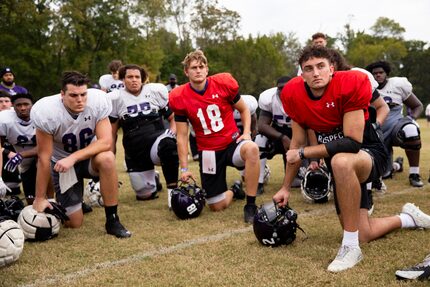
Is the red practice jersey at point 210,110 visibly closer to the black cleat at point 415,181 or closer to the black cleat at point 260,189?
the black cleat at point 260,189

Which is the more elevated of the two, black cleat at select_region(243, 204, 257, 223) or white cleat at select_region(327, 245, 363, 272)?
white cleat at select_region(327, 245, 363, 272)

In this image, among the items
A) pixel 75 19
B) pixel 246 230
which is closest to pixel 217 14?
pixel 75 19

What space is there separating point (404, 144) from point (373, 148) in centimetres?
294

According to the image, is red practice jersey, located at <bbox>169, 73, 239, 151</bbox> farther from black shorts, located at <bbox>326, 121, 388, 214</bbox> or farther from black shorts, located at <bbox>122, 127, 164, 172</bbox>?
black shorts, located at <bbox>326, 121, 388, 214</bbox>

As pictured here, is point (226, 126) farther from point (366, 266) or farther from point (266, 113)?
point (366, 266)

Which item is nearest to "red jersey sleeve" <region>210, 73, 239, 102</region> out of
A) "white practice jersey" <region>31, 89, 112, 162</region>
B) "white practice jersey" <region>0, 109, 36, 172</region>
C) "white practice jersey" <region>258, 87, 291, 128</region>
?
"white practice jersey" <region>258, 87, 291, 128</region>

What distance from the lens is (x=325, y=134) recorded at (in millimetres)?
3727

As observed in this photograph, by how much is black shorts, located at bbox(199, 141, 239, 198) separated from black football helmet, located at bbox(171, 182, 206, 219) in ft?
0.97

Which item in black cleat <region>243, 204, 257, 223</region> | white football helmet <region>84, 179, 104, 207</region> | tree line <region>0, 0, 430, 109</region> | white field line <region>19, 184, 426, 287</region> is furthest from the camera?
tree line <region>0, 0, 430, 109</region>

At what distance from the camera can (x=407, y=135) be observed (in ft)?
20.5

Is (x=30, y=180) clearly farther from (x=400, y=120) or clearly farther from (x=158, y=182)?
(x=400, y=120)

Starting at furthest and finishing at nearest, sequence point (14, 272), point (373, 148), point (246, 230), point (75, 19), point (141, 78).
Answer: point (75, 19), point (141, 78), point (246, 230), point (373, 148), point (14, 272)

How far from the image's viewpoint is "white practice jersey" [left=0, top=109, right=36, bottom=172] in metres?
5.53

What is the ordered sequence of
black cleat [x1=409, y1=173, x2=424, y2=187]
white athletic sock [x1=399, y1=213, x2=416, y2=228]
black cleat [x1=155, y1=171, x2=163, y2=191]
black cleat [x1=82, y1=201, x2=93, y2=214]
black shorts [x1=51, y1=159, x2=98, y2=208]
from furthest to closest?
black cleat [x1=155, y1=171, x2=163, y2=191]
black cleat [x1=409, y1=173, x2=424, y2=187]
black cleat [x1=82, y1=201, x2=93, y2=214]
black shorts [x1=51, y1=159, x2=98, y2=208]
white athletic sock [x1=399, y1=213, x2=416, y2=228]
